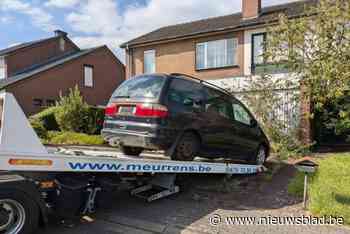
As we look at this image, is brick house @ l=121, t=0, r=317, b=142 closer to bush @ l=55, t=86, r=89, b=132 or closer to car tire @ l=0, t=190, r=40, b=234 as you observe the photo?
bush @ l=55, t=86, r=89, b=132

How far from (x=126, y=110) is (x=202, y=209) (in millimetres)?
2352

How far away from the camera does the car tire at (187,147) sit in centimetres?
637

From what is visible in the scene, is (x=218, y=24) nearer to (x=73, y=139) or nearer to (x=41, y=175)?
(x=73, y=139)

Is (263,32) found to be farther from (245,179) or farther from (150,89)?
(150,89)

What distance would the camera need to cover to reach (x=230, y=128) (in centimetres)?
764

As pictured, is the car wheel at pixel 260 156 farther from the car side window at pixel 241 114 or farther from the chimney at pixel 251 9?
the chimney at pixel 251 9

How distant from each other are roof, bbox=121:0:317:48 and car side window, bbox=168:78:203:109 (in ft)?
32.0

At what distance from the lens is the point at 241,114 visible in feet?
27.0

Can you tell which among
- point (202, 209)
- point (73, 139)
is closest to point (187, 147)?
point (202, 209)

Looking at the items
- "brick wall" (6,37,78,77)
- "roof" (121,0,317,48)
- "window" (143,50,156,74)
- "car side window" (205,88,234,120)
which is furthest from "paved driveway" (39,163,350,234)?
"brick wall" (6,37,78,77)

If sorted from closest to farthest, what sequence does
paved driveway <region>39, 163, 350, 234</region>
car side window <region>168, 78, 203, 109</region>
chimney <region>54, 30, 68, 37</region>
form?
paved driveway <region>39, 163, 350, 234</region>, car side window <region>168, 78, 203, 109</region>, chimney <region>54, 30, 68, 37</region>

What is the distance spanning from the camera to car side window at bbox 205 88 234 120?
7.11 metres

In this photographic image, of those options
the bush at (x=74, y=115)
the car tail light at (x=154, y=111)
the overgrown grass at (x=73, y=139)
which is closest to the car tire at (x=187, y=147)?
the car tail light at (x=154, y=111)

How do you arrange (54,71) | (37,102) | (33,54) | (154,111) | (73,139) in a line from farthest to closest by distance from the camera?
(33,54)
(54,71)
(37,102)
(73,139)
(154,111)
